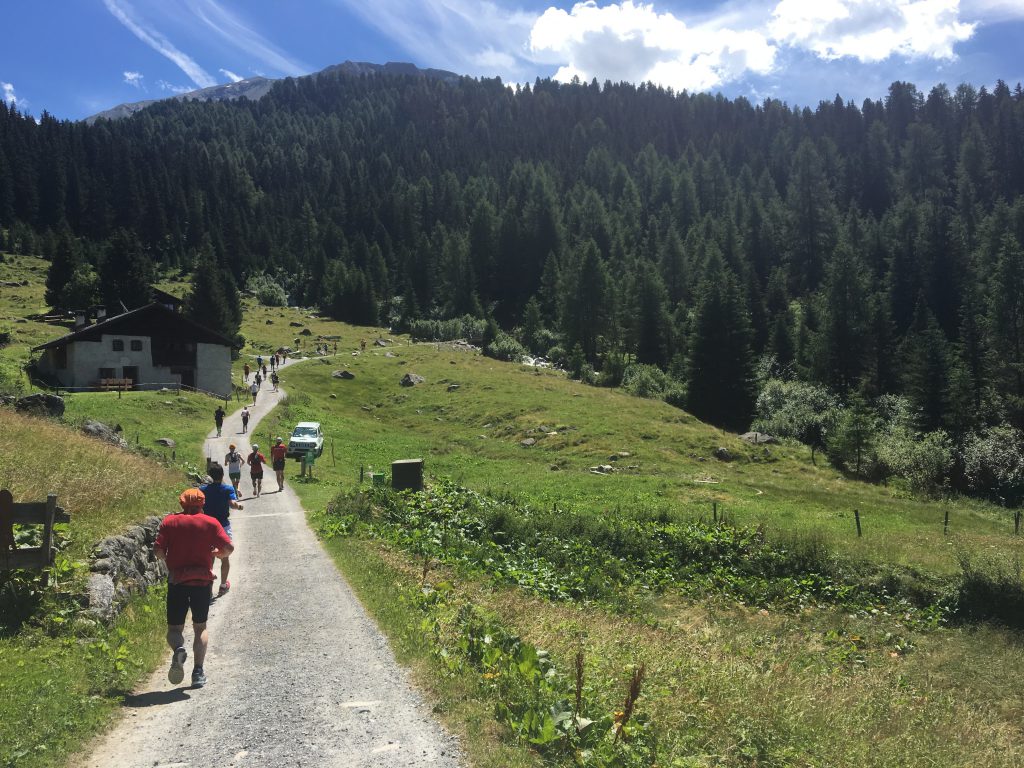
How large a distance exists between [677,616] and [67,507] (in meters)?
14.5

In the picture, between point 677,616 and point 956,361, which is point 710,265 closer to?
point 956,361

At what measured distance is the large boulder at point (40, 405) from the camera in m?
25.5

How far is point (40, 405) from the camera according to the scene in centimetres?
2616

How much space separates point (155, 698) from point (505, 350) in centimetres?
8503

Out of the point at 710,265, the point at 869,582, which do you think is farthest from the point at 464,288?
the point at 869,582

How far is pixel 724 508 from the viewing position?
29.9 meters

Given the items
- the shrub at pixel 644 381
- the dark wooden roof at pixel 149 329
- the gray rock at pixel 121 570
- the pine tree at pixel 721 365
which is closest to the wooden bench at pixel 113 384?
the dark wooden roof at pixel 149 329

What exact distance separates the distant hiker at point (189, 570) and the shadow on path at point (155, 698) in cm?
18

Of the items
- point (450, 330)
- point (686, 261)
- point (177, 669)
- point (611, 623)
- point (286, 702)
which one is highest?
point (686, 261)

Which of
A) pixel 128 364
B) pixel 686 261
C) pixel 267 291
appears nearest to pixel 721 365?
pixel 686 261

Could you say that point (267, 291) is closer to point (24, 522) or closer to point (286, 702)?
point (24, 522)

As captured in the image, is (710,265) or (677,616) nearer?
(677,616)

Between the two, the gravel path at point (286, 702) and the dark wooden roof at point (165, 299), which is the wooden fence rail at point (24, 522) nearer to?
the gravel path at point (286, 702)

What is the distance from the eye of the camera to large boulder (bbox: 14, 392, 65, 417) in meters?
25.5
